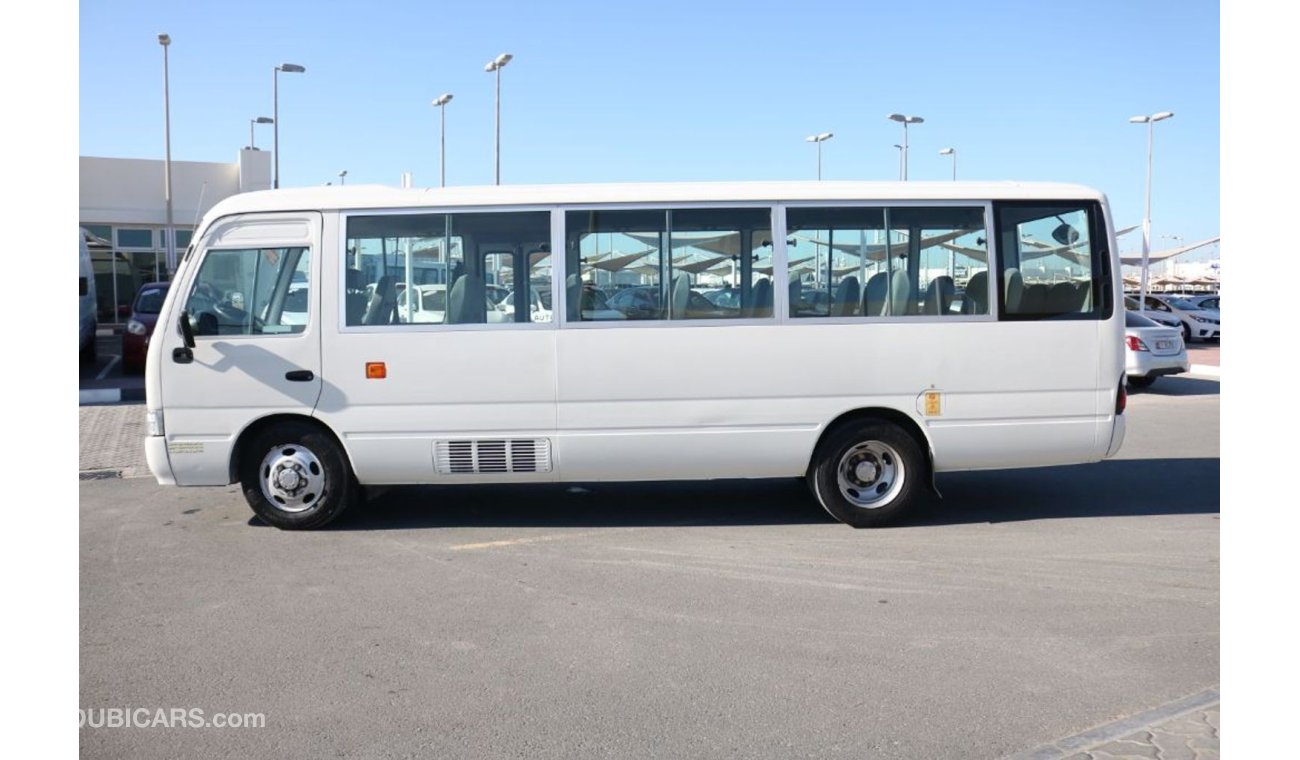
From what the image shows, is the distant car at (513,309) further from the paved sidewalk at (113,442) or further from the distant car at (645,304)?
the paved sidewalk at (113,442)

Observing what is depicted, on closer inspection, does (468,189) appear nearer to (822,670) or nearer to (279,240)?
(279,240)

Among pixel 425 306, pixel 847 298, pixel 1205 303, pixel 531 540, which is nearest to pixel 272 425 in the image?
pixel 425 306

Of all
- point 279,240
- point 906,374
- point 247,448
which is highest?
point 279,240

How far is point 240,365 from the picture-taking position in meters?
8.23

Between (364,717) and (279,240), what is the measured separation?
4.45 m

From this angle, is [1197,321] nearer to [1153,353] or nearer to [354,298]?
[1153,353]

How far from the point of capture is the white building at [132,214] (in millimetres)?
36344

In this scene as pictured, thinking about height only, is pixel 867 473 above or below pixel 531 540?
above

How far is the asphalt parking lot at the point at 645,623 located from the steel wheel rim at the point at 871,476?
29 centimetres

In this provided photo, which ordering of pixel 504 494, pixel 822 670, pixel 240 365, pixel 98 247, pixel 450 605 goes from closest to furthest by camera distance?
pixel 822 670, pixel 450 605, pixel 240 365, pixel 504 494, pixel 98 247

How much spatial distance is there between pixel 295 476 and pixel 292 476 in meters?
0.02

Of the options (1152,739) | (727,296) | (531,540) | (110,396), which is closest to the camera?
(1152,739)

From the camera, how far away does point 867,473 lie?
8531 mm

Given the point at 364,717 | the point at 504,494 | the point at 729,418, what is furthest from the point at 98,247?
the point at 364,717
